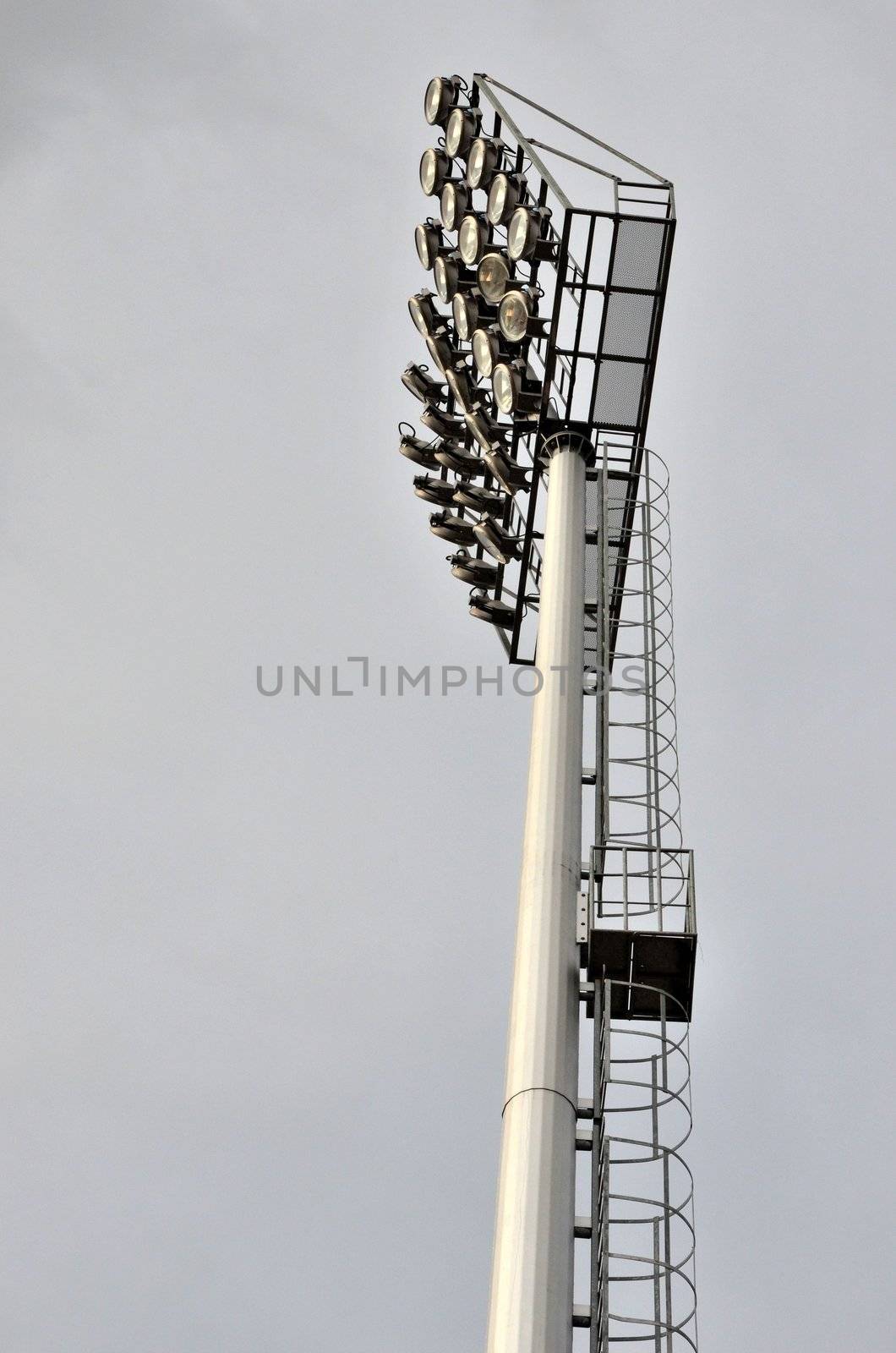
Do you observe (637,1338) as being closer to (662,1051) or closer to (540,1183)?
(540,1183)

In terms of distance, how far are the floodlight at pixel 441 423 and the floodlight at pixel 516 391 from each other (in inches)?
96.1

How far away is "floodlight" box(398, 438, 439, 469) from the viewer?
2986 centimetres

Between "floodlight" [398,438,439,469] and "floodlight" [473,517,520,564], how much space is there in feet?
6.34

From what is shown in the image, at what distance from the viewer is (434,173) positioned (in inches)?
1145

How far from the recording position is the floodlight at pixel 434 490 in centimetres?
2942

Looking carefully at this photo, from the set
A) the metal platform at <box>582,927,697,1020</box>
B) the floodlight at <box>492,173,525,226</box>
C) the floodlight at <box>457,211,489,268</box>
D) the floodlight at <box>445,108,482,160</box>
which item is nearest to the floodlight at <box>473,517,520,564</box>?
the floodlight at <box>457,211,489,268</box>

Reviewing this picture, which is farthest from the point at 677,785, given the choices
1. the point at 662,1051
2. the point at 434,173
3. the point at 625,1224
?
the point at 434,173

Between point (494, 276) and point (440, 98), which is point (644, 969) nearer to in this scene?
point (494, 276)

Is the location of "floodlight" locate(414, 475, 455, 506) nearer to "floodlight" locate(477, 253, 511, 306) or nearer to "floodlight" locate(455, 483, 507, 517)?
"floodlight" locate(455, 483, 507, 517)

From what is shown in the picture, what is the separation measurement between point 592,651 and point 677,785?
326cm

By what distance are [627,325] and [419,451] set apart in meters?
3.92

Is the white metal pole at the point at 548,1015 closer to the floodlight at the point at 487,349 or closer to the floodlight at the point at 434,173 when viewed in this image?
the floodlight at the point at 487,349

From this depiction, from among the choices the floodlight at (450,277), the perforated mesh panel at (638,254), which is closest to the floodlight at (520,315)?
the perforated mesh panel at (638,254)

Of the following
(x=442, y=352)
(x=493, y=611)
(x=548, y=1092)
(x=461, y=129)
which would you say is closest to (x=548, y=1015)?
(x=548, y=1092)
